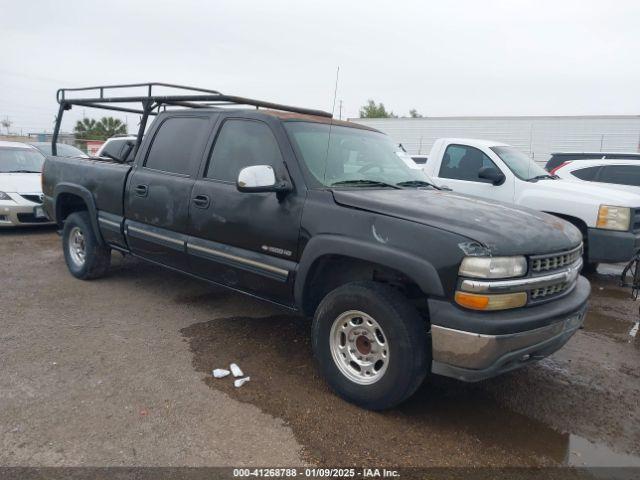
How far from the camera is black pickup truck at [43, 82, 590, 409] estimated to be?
9.14 ft

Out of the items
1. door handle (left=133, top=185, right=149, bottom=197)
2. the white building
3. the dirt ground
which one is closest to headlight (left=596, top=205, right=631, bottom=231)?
the dirt ground

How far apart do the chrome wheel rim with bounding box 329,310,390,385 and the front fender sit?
0.37 m

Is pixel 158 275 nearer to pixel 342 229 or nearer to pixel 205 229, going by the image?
pixel 205 229

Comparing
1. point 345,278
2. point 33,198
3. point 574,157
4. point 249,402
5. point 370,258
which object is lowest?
point 249,402

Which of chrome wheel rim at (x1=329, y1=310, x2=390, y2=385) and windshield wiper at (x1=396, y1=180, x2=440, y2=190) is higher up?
windshield wiper at (x1=396, y1=180, x2=440, y2=190)

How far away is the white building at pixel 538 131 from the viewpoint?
23141mm

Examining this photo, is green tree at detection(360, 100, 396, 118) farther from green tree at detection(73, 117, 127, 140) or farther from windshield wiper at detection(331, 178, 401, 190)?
windshield wiper at detection(331, 178, 401, 190)

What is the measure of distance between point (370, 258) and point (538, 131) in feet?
81.3

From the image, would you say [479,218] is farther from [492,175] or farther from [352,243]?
[492,175]

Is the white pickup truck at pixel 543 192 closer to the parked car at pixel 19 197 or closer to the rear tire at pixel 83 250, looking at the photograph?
the rear tire at pixel 83 250

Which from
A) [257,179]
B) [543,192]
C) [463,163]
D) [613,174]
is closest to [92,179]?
[257,179]

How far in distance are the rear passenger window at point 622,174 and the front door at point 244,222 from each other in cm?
772

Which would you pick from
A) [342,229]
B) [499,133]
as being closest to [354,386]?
[342,229]

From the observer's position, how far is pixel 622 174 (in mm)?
9102
